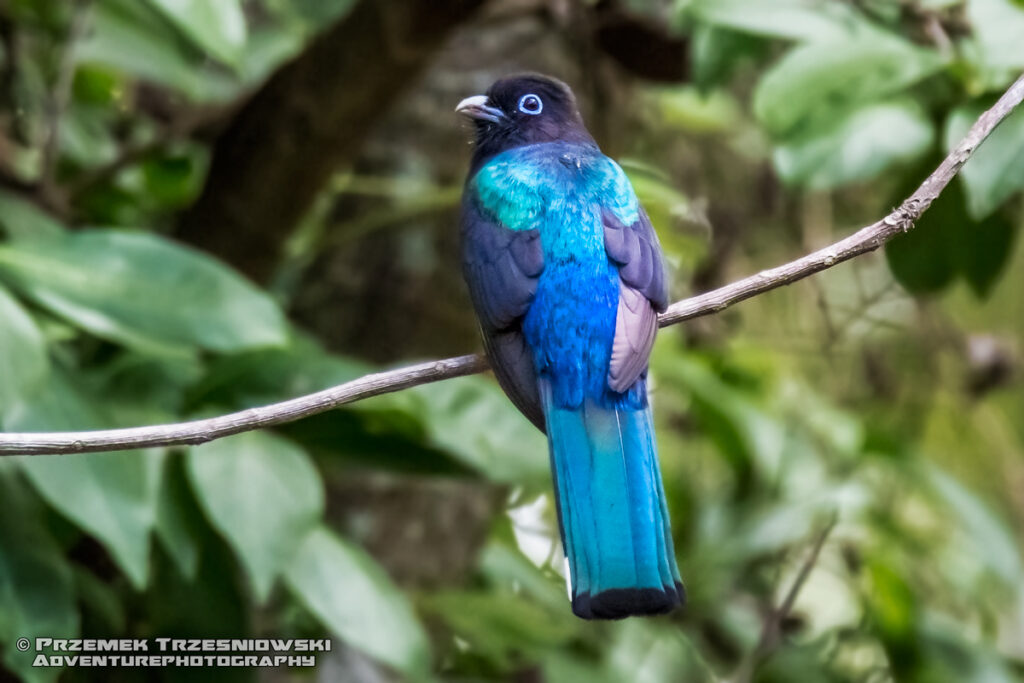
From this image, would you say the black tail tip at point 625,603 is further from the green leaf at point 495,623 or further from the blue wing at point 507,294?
the green leaf at point 495,623

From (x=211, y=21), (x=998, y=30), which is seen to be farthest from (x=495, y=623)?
(x=998, y=30)

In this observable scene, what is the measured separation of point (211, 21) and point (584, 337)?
1219 mm

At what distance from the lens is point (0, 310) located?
269 centimetres

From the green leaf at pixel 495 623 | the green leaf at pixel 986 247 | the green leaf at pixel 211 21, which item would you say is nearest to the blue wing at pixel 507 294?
the green leaf at pixel 211 21

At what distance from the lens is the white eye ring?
3.33 m

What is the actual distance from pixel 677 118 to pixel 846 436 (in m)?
1.48

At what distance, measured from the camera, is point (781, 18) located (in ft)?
10.7

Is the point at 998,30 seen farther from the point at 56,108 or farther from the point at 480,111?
the point at 56,108

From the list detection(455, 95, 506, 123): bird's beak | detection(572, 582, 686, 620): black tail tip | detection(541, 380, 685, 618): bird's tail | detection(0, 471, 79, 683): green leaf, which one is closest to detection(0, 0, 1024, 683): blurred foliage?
detection(0, 471, 79, 683): green leaf

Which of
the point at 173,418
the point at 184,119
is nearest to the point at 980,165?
the point at 173,418

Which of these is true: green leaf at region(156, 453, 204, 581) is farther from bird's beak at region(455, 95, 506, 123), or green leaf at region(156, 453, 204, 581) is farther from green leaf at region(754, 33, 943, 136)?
green leaf at region(754, 33, 943, 136)

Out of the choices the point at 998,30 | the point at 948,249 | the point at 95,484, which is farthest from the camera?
the point at 948,249

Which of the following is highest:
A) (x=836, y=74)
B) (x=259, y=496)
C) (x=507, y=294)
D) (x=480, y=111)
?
(x=836, y=74)

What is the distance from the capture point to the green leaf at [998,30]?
2.87 m
